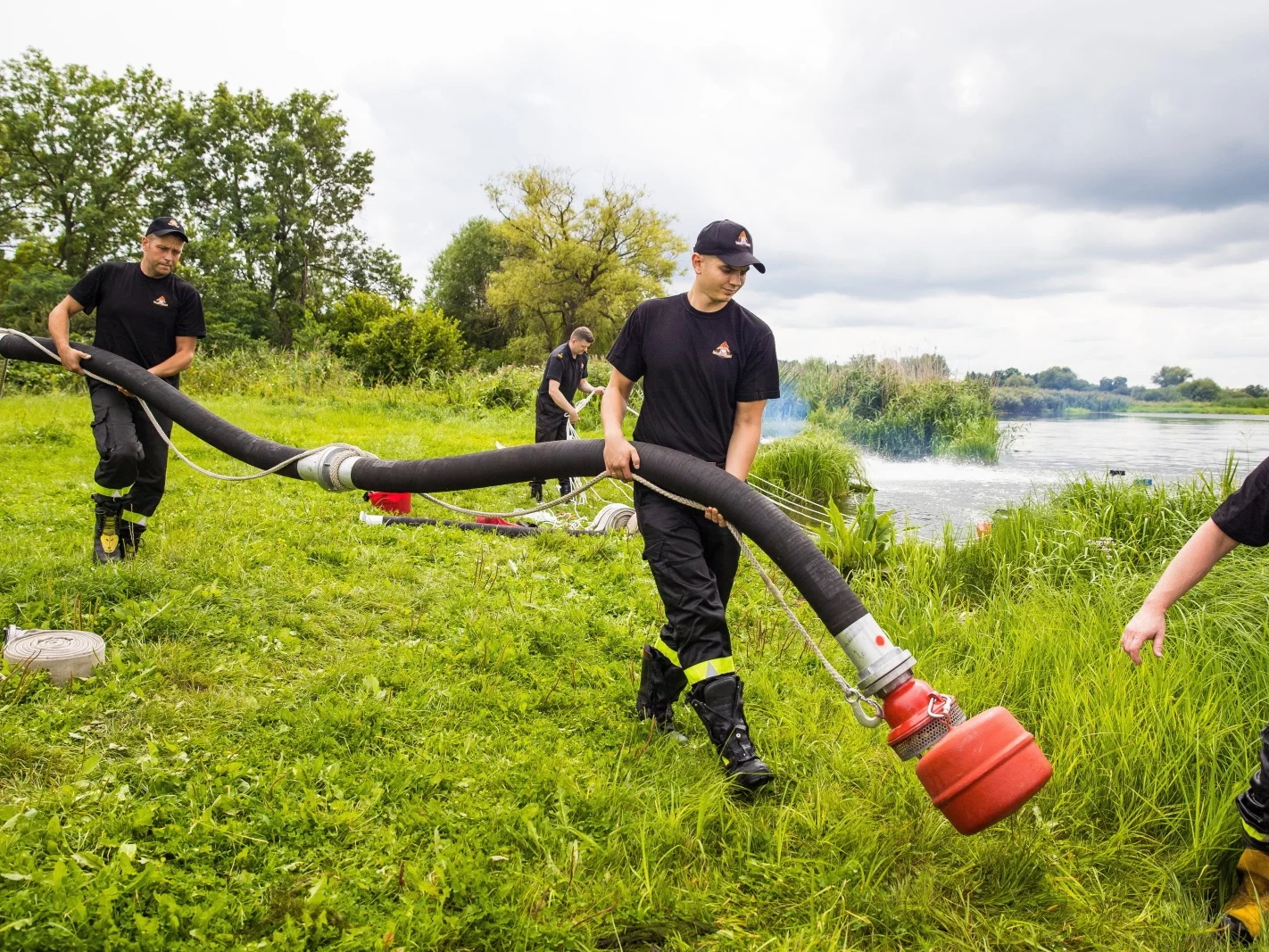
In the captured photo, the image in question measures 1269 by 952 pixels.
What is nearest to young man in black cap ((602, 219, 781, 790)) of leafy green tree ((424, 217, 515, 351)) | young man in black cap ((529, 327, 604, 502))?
young man in black cap ((529, 327, 604, 502))

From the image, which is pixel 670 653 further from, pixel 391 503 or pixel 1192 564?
pixel 391 503

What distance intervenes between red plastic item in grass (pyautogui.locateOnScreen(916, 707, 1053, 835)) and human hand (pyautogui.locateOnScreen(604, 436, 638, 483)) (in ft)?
4.58

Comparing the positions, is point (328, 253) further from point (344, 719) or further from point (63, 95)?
point (344, 719)

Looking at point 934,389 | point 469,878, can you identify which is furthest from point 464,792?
point 934,389

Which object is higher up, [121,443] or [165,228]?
[165,228]

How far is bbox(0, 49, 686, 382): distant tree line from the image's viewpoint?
3331cm

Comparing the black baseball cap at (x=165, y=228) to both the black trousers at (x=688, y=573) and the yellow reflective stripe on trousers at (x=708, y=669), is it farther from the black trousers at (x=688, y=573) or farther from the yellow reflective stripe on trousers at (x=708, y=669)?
the yellow reflective stripe on trousers at (x=708, y=669)

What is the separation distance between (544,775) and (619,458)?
1.17 m

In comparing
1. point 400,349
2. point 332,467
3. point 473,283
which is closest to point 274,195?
point 473,283

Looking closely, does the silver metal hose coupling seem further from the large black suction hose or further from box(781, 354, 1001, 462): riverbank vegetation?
box(781, 354, 1001, 462): riverbank vegetation

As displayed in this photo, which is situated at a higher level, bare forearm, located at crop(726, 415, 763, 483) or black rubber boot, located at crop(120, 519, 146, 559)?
bare forearm, located at crop(726, 415, 763, 483)

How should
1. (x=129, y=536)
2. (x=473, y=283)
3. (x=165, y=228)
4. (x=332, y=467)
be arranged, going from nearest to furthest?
(x=332, y=467)
(x=165, y=228)
(x=129, y=536)
(x=473, y=283)

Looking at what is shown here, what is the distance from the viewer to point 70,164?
Answer: 111 feet

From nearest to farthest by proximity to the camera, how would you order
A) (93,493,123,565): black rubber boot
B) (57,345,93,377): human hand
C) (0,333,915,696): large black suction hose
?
(0,333,915,696): large black suction hose
(57,345,93,377): human hand
(93,493,123,565): black rubber boot
